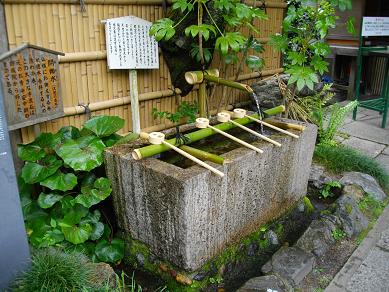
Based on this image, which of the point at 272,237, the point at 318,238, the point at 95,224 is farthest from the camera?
the point at 272,237

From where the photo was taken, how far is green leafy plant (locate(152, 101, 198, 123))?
195 inches

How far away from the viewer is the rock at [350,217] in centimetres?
426

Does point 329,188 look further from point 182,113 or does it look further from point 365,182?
point 182,113

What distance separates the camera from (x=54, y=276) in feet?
8.73

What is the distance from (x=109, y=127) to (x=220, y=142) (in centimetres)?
121

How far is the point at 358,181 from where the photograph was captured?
202 inches

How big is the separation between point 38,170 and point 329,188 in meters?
3.64

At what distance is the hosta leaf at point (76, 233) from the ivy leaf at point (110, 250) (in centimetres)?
22

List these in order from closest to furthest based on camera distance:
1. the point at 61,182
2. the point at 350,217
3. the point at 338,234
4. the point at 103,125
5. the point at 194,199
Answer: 1. the point at 194,199
2. the point at 61,182
3. the point at 103,125
4. the point at 338,234
5. the point at 350,217

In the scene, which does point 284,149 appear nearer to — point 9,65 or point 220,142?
point 220,142

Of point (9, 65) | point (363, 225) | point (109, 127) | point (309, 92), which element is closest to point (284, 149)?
point (363, 225)

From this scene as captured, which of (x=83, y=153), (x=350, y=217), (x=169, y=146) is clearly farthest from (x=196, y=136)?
(x=350, y=217)

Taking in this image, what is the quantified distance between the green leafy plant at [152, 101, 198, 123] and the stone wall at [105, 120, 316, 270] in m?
1.41

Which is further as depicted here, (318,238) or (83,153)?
(318,238)
